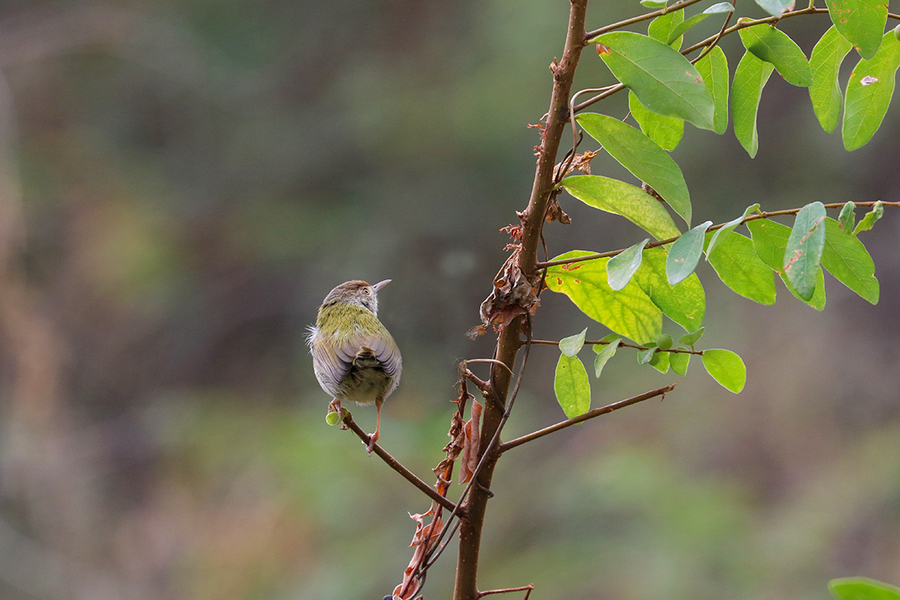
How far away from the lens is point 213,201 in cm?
787

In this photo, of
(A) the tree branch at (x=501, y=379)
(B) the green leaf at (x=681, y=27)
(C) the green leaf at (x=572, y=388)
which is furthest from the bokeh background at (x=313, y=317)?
(B) the green leaf at (x=681, y=27)

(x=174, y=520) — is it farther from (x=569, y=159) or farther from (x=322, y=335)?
(x=569, y=159)

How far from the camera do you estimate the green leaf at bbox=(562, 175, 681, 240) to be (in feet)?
3.30

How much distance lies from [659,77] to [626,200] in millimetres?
187

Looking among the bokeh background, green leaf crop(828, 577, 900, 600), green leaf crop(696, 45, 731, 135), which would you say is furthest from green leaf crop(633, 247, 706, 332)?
the bokeh background

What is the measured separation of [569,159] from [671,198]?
0.16 metres

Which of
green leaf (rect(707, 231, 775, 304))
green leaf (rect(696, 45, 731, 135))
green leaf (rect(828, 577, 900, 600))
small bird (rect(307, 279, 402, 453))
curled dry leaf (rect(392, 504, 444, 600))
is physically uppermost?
small bird (rect(307, 279, 402, 453))

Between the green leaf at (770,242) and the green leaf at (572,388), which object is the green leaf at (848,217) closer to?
the green leaf at (770,242)

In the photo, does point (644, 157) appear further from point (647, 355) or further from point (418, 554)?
point (418, 554)

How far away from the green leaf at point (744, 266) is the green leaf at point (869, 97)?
21 cm

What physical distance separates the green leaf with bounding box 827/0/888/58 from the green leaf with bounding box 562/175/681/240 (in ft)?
0.97

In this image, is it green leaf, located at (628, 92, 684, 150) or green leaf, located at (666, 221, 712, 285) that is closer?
green leaf, located at (666, 221, 712, 285)

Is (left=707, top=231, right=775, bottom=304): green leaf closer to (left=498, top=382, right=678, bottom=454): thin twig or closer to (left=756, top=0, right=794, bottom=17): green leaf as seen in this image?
(left=498, top=382, right=678, bottom=454): thin twig

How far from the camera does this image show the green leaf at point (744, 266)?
1021 millimetres
